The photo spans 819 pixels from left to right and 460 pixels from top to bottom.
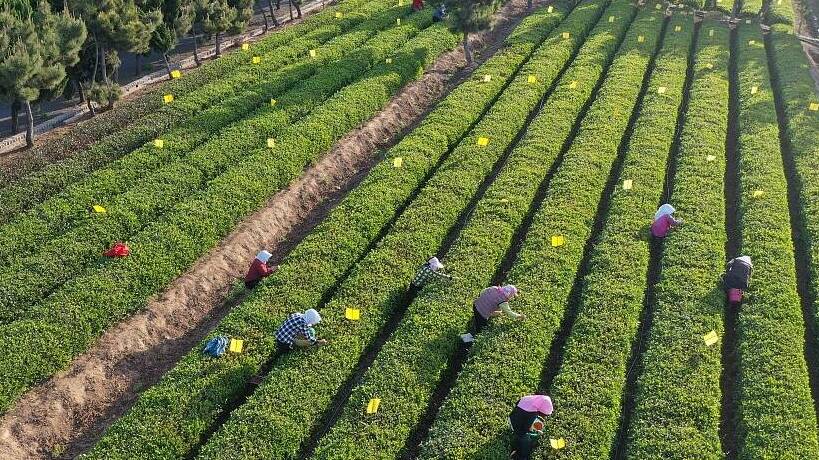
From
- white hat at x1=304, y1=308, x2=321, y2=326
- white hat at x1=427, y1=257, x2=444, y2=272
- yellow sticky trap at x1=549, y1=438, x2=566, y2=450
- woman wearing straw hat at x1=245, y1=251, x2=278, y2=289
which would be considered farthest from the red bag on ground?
yellow sticky trap at x1=549, y1=438, x2=566, y2=450

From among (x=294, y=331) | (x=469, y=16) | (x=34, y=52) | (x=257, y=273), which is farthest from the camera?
(x=469, y=16)

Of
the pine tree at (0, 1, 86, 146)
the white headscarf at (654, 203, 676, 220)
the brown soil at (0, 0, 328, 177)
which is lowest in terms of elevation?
the white headscarf at (654, 203, 676, 220)

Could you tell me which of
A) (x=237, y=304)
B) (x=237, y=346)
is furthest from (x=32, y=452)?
(x=237, y=304)

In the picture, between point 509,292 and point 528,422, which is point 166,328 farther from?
point 528,422

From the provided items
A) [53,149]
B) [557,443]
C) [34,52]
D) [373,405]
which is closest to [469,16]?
[34,52]

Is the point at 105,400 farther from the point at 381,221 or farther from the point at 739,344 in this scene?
the point at 739,344

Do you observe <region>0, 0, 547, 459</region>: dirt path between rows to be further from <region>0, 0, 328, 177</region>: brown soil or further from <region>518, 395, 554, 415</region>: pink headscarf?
<region>518, 395, 554, 415</region>: pink headscarf
